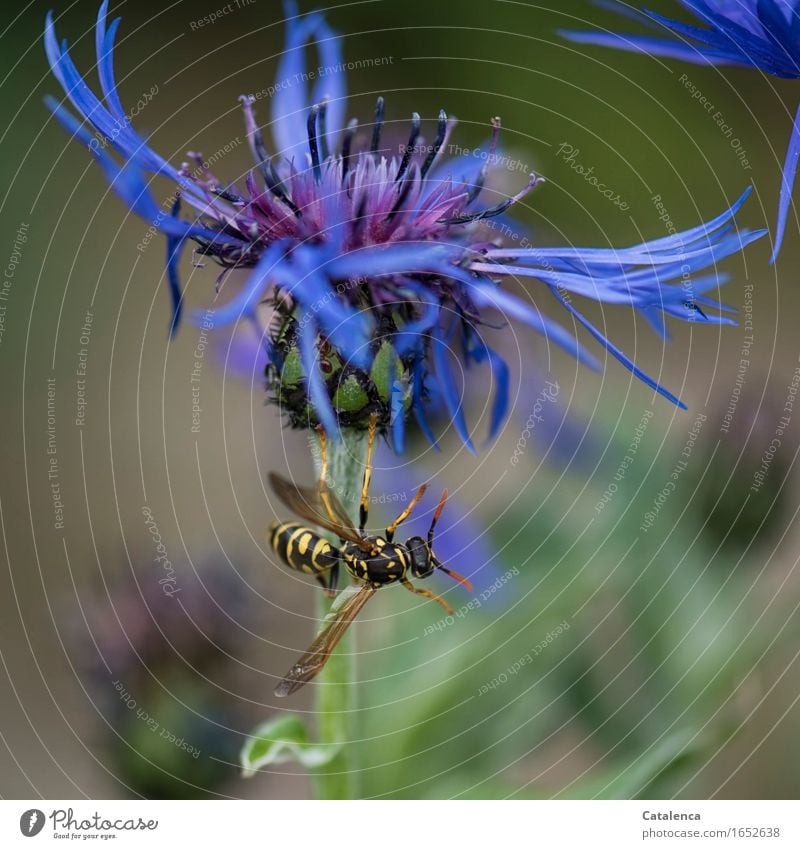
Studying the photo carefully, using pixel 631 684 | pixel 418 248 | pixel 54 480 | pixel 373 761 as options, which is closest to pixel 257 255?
pixel 418 248

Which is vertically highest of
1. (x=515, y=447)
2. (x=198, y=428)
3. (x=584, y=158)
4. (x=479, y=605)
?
(x=584, y=158)

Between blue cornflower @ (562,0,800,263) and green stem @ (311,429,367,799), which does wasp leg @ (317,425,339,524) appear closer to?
green stem @ (311,429,367,799)

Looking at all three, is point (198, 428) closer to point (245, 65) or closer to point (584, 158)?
point (245, 65)

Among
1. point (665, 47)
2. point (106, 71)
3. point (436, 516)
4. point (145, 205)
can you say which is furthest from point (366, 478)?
point (665, 47)

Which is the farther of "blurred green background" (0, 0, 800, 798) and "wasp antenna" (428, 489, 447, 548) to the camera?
"blurred green background" (0, 0, 800, 798)

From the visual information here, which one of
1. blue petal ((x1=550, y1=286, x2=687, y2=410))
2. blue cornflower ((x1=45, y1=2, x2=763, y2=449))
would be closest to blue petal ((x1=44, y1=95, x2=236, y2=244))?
blue cornflower ((x1=45, y1=2, x2=763, y2=449))

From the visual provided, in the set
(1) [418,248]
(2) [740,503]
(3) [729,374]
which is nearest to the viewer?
(1) [418,248]
